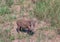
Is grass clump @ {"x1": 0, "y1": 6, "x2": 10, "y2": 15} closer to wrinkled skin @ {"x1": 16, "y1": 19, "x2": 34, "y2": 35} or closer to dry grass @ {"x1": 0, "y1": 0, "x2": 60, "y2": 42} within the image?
dry grass @ {"x1": 0, "y1": 0, "x2": 60, "y2": 42}

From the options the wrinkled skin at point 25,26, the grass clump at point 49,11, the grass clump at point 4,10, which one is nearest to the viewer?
the wrinkled skin at point 25,26

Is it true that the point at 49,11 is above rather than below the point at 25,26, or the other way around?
above

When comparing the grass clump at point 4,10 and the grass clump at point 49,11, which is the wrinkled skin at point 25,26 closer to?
the grass clump at point 49,11

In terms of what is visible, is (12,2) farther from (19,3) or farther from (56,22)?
(56,22)

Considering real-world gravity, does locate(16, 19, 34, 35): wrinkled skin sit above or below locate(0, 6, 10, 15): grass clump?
below

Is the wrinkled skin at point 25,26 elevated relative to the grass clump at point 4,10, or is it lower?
lower

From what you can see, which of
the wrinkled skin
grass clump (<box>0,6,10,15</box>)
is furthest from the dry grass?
the wrinkled skin

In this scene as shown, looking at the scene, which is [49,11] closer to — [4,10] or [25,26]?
[25,26]

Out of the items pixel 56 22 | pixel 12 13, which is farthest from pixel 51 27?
pixel 12 13

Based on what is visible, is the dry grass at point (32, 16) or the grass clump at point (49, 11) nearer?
the dry grass at point (32, 16)

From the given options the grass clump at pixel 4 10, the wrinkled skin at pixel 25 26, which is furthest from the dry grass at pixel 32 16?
the wrinkled skin at pixel 25 26

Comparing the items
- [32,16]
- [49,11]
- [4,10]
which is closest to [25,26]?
[32,16]
